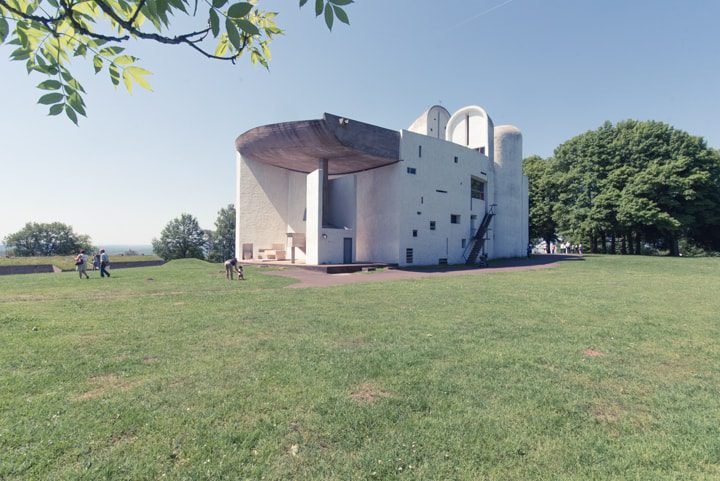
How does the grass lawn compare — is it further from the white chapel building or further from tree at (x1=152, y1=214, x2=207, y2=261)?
tree at (x1=152, y1=214, x2=207, y2=261)

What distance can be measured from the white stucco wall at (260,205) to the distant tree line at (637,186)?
34.3 m

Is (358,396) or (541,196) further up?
(541,196)

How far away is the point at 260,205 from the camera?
29844 mm

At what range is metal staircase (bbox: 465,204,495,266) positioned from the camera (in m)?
29.2

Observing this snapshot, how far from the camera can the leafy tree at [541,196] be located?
150 ft

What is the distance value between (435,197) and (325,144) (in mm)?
10314

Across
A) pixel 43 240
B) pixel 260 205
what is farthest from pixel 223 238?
pixel 260 205

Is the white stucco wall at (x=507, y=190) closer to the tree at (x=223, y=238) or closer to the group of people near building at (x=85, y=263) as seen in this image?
the group of people near building at (x=85, y=263)

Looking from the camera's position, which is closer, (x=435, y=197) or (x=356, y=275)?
(x=356, y=275)

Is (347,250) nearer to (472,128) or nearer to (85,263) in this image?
(85,263)

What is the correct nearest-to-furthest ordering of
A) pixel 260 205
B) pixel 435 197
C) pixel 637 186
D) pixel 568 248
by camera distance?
pixel 435 197, pixel 260 205, pixel 637 186, pixel 568 248

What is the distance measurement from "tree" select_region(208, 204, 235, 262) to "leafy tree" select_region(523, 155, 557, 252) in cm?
5657

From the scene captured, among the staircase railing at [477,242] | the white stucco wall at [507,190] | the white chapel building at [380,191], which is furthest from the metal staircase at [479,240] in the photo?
the white stucco wall at [507,190]

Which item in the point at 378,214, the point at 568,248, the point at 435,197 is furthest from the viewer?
the point at 568,248
